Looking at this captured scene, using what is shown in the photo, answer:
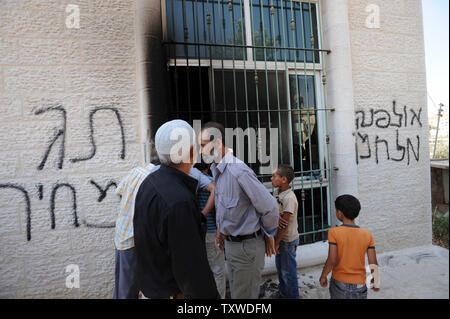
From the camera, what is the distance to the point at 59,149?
2.73 meters

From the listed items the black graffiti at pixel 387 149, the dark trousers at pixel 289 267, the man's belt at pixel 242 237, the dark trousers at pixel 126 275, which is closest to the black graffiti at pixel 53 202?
the dark trousers at pixel 126 275

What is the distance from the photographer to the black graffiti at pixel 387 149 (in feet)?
11.8

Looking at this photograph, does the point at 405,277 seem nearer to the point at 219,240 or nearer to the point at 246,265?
the point at 246,265

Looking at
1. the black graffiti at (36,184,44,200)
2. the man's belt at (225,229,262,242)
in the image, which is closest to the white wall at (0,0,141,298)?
the black graffiti at (36,184,44,200)

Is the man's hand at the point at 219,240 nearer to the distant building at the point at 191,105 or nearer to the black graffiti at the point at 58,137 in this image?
the distant building at the point at 191,105

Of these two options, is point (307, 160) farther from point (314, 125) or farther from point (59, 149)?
point (59, 149)

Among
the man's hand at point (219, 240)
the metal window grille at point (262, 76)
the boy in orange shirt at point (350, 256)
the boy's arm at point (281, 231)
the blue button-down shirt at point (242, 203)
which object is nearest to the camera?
the boy in orange shirt at point (350, 256)

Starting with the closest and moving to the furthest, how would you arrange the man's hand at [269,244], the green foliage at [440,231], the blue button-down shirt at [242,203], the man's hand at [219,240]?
the blue button-down shirt at [242,203] < the man's hand at [269,244] < the man's hand at [219,240] < the green foliage at [440,231]

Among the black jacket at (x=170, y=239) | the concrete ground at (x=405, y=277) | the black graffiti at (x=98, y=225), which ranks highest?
the black jacket at (x=170, y=239)

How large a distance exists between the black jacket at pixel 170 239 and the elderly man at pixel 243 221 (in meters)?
0.83

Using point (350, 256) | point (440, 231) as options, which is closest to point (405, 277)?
point (350, 256)

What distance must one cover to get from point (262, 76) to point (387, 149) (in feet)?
6.33

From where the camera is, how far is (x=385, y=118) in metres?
3.69
